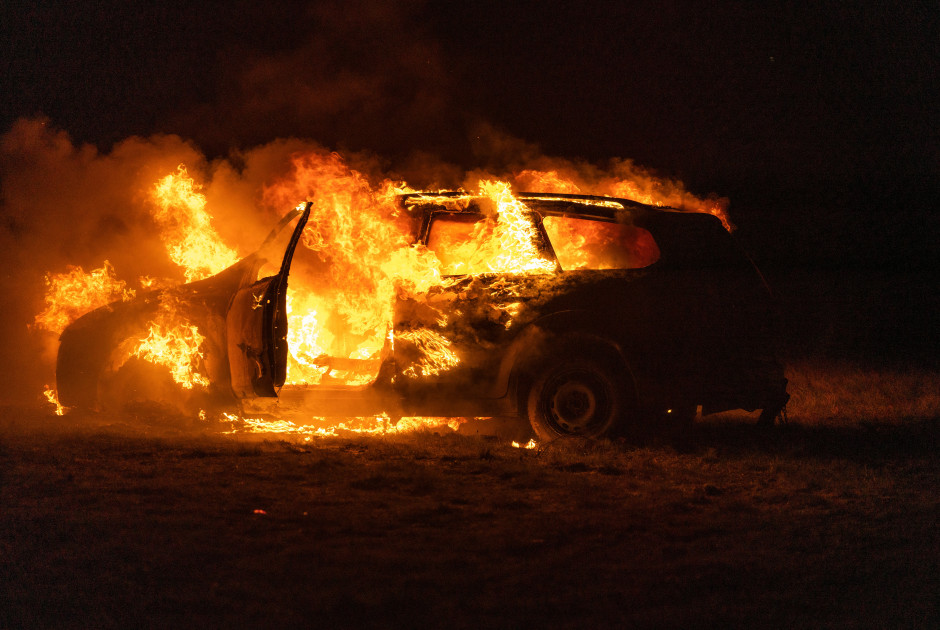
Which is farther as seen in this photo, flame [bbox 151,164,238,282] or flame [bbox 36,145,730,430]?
flame [bbox 151,164,238,282]

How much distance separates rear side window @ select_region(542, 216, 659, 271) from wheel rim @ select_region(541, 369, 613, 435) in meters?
0.90

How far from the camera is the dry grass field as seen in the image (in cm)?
323

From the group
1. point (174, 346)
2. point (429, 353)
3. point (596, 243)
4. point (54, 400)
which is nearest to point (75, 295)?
point (54, 400)

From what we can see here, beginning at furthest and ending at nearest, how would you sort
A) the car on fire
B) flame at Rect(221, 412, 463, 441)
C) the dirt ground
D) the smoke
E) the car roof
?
the smoke, flame at Rect(221, 412, 463, 441), the car roof, the car on fire, the dirt ground

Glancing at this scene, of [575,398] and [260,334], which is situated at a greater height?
[260,334]

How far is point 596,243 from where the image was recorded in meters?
6.45

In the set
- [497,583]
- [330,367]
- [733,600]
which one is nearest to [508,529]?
[497,583]

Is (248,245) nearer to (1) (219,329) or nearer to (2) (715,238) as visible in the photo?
(1) (219,329)

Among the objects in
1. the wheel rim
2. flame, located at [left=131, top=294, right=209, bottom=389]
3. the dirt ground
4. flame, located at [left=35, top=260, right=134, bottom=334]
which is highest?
flame, located at [left=35, top=260, right=134, bottom=334]

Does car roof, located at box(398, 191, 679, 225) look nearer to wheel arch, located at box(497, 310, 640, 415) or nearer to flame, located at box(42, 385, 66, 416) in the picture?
wheel arch, located at box(497, 310, 640, 415)

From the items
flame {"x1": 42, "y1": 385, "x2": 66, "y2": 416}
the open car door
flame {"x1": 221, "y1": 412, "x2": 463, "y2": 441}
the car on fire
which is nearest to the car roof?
the car on fire

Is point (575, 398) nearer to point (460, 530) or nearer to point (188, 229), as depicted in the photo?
point (460, 530)

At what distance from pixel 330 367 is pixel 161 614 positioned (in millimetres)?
4742

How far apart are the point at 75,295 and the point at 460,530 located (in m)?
6.52
